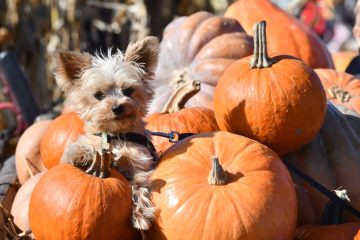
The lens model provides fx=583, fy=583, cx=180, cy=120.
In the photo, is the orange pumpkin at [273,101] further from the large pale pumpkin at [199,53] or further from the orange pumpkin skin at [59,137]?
the large pale pumpkin at [199,53]

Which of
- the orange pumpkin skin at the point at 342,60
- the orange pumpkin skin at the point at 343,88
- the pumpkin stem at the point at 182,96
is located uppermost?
the pumpkin stem at the point at 182,96

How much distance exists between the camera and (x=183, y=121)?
11.5 feet

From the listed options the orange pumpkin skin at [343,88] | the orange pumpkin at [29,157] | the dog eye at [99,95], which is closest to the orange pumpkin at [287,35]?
the orange pumpkin skin at [343,88]

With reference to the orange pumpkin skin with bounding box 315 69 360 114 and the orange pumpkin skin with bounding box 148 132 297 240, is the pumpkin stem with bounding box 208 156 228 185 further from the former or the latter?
the orange pumpkin skin with bounding box 315 69 360 114

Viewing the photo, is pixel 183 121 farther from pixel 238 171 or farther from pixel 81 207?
pixel 81 207

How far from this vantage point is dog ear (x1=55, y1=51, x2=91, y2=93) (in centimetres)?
284

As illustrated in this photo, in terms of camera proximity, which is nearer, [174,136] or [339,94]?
[174,136]

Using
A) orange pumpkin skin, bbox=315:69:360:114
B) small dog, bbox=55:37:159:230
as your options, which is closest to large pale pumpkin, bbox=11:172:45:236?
small dog, bbox=55:37:159:230

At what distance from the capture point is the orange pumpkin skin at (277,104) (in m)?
2.90

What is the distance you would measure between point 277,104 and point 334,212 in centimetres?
61

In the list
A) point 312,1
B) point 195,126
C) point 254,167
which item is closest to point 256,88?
point 254,167

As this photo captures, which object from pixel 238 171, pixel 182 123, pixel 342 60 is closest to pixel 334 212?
pixel 238 171

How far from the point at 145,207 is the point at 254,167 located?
53cm

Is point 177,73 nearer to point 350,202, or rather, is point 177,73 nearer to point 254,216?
point 350,202
